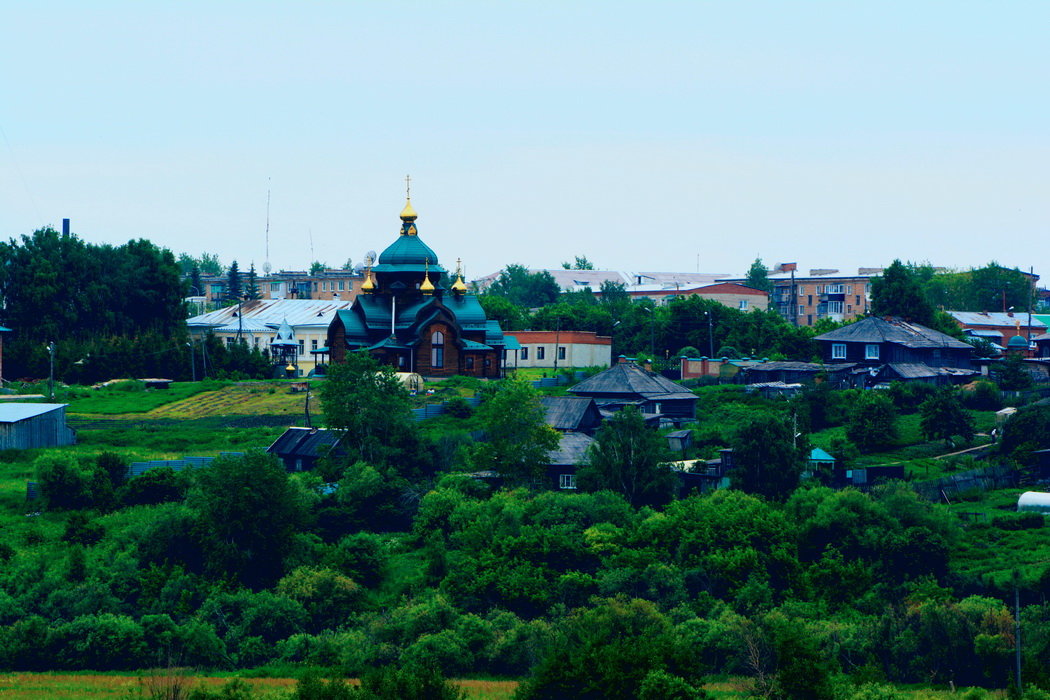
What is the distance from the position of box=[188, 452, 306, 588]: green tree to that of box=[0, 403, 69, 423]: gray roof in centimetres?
1314

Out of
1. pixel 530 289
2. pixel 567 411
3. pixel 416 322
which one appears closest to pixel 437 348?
pixel 416 322

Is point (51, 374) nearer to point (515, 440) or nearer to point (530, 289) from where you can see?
point (515, 440)

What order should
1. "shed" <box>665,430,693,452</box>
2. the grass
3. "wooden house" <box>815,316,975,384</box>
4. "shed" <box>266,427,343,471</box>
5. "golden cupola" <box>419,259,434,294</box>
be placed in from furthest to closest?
"golden cupola" <box>419,259,434,294</box>
"wooden house" <box>815,316,975,384</box>
"shed" <box>665,430,693,452</box>
"shed" <box>266,427,343,471</box>
the grass

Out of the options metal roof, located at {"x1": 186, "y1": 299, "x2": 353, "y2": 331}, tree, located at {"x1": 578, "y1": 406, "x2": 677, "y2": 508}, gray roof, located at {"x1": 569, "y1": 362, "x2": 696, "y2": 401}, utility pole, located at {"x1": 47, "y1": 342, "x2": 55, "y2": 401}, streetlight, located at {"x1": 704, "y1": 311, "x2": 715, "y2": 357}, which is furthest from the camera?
metal roof, located at {"x1": 186, "y1": 299, "x2": 353, "y2": 331}

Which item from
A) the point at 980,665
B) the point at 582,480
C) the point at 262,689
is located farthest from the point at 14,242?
the point at 980,665

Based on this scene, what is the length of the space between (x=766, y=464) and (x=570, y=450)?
26.8 feet

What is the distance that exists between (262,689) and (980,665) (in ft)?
67.1

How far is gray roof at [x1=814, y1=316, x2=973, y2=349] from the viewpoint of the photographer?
83.0 metres

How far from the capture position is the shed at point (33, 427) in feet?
219

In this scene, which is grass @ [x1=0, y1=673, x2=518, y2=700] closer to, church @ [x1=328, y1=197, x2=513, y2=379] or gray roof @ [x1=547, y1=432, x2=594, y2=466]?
gray roof @ [x1=547, y1=432, x2=594, y2=466]

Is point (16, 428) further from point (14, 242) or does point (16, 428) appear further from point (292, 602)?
point (14, 242)

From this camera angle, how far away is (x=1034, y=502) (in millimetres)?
58094

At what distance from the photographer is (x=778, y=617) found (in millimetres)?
49719

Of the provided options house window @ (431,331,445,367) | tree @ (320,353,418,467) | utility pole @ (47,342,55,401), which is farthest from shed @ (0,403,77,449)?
house window @ (431,331,445,367)
